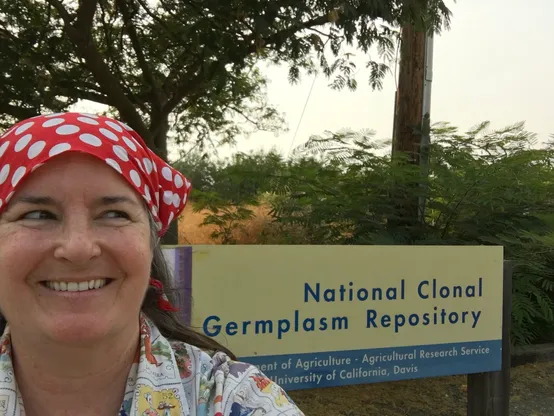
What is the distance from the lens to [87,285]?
113 cm

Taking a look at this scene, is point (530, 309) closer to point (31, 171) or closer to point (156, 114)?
point (31, 171)

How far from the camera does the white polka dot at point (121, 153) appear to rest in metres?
1.15

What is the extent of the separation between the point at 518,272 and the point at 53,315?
4.43 metres

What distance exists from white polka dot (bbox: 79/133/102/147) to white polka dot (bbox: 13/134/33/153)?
0.36ft

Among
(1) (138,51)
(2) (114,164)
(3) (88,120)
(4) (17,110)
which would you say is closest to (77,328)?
(2) (114,164)

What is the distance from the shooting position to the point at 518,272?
15.3 ft

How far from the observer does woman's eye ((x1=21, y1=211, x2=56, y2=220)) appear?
1.10 metres

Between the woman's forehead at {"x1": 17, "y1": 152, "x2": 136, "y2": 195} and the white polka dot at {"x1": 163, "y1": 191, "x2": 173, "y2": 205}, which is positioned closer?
the woman's forehead at {"x1": 17, "y1": 152, "x2": 136, "y2": 195}

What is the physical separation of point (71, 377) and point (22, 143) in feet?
1.74

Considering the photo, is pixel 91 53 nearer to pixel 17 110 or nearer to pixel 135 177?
pixel 17 110

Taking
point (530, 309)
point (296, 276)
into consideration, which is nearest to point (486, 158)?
point (530, 309)

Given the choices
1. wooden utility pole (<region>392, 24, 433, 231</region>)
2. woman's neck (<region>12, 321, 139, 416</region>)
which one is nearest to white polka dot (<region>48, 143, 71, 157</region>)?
woman's neck (<region>12, 321, 139, 416</region>)

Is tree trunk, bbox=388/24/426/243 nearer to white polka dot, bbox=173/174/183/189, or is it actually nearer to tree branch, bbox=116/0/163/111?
tree branch, bbox=116/0/163/111

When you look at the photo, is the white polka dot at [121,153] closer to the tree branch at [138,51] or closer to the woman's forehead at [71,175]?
the woman's forehead at [71,175]
